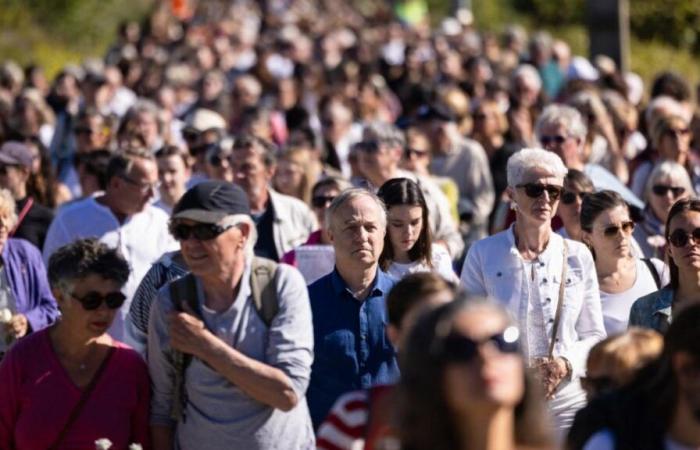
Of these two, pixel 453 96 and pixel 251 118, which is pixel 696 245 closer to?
pixel 251 118

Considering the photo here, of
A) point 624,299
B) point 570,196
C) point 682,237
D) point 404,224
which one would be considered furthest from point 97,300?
point 570,196

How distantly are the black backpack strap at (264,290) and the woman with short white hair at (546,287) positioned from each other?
1.60 meters

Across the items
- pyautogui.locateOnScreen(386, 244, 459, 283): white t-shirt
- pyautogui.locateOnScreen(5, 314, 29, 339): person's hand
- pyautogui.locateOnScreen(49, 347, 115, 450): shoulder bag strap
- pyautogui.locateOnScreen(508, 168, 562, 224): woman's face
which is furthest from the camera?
pyautogui.locateOnScreen(386, 244, 459, 283): white t-shirt

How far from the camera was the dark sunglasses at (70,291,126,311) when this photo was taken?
6.75 metres

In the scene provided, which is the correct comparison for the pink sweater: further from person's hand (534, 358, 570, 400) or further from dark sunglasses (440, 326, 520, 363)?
dark sunglasses (440, 326, 520, 363)

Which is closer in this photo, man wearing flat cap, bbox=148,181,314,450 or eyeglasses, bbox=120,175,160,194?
man wearing flat cap, bbox=148,181,314,450

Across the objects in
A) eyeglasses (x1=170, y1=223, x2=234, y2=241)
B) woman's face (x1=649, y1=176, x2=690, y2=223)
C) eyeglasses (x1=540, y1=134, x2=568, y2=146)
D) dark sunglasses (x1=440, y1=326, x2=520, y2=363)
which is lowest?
woman's face (x1=649, y1=176, x2=690, y2=223)

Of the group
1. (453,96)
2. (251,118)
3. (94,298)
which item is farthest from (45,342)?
(453,96)

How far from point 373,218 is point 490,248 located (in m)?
0.58

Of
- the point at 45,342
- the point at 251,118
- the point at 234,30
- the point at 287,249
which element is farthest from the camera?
the point at 234,30

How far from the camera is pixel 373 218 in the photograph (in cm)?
775

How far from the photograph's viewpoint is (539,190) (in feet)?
26.4

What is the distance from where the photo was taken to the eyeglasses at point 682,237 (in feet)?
25.8

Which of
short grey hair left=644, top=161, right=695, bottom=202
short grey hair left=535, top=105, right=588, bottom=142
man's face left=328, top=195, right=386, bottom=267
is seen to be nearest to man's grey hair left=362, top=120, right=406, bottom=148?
short grey hair left=535, top=105, right=588, bottom=142
